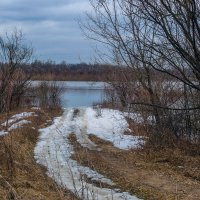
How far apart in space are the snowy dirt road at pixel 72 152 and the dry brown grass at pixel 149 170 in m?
0.30

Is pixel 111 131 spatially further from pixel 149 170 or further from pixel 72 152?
pixel 149 170

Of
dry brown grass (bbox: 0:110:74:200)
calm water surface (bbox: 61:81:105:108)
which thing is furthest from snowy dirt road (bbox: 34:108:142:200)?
calm water surface (bbox: 61:81:105:108)

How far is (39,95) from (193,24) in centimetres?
3314

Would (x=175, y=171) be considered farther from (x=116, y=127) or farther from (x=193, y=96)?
(x=116, y=127)

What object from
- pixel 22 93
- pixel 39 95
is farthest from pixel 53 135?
pixel 39 95

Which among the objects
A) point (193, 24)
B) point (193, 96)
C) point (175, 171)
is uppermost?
point (193, 24)

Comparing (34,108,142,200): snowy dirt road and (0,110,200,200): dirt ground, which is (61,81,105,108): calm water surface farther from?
(0,110,200,200): dirt ground

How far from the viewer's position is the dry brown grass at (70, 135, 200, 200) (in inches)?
375

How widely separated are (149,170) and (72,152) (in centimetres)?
332

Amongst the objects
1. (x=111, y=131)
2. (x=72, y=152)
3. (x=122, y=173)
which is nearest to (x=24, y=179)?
(x=122, y=173)

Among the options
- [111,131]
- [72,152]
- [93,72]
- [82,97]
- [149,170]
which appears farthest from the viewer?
[82,97]

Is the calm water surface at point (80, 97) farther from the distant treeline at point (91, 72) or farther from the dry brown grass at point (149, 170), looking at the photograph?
the dry brown grass at point (149, 170)

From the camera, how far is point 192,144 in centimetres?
1462

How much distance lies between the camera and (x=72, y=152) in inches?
573
